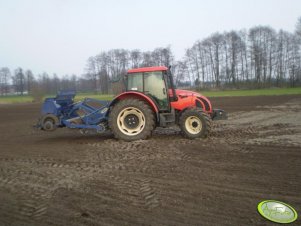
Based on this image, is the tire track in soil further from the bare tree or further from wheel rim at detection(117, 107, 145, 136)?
the bare tree

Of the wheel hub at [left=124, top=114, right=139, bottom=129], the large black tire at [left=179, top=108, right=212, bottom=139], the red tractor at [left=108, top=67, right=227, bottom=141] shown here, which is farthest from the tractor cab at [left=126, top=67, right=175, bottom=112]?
the wheel hub at [left=124, top=114, right=139, bottom=129]

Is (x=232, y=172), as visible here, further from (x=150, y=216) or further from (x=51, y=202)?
(x=51, y=202)

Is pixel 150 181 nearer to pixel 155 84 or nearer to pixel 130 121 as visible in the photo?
pixel 130 121

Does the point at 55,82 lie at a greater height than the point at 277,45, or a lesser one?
lesser

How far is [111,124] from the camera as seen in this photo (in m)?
Answer: 8.32

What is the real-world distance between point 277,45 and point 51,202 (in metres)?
68.3

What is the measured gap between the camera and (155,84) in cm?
844

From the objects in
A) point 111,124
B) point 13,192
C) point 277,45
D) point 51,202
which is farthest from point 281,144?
point 277,45

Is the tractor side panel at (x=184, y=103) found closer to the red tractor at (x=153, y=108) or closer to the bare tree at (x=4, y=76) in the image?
the red tractor at (x=153, y=108)

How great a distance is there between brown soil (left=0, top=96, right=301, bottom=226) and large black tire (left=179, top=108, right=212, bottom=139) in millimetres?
332

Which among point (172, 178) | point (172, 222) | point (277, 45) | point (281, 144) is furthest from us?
point (277, 45)

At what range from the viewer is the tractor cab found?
841 centimetres

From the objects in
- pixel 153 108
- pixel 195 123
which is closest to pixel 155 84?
pixel 153 108

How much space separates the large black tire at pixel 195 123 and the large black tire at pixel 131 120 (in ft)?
3.02
